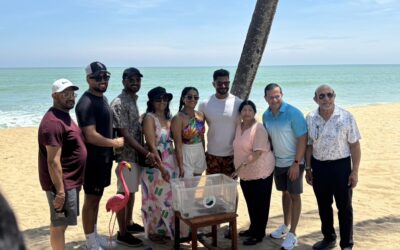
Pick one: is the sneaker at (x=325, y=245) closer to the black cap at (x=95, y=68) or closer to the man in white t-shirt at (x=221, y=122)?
the man in white t-shirt at (x=221, y=122)

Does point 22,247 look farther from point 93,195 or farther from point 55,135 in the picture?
point 93,195

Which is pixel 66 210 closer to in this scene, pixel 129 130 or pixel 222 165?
pixel 129 130

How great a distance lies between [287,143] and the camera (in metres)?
4.71

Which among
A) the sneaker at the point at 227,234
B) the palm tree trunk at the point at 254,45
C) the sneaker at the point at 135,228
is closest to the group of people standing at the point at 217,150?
the sneaker at the point at 227,234

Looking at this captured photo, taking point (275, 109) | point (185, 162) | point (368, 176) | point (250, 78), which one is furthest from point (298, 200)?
point (368, 176)

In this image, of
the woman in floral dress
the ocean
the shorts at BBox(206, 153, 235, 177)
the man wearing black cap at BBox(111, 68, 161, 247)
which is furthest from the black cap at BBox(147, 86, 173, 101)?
the ocean

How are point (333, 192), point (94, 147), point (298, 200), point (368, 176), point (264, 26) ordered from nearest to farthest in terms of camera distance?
point (94, 147) → point (333, 192) → point (298, 200) → point (264, 26) → point (368, 176)

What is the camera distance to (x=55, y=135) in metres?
3.62

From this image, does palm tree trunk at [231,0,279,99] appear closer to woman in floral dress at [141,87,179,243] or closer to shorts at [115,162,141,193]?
woman in floral dress at [141,87,179,243]

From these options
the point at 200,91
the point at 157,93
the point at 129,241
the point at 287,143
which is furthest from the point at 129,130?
the point at 200,91

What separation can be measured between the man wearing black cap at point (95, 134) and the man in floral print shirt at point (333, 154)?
2220 millimetres

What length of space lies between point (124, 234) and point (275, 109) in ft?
8.06

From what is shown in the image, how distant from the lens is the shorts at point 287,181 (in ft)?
15.5

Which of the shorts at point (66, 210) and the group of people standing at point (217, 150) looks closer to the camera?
the shorts at point (66, 210)
